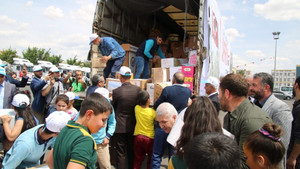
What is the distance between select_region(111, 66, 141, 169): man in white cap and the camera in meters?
3.81

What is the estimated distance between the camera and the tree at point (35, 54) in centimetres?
4319

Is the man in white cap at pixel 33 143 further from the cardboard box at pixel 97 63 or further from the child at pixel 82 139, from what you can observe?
the cardboard box at pixel 97 63

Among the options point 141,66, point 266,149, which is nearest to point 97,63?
point 141,66

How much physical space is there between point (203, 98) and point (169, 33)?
8.16m

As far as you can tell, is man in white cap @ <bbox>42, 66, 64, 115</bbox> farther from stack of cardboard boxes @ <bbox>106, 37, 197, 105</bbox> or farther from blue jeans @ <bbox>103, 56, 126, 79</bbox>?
blue jeans @ <bbox>103, 56, 126, 79</bbox>

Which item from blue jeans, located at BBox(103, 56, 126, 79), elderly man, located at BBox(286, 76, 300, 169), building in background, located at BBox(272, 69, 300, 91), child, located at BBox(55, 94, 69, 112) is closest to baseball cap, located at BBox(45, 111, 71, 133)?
child, located at BBox(55, 94, 69, 112)

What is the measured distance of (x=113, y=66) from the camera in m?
5.27

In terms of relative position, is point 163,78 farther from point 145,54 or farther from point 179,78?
point 179,78

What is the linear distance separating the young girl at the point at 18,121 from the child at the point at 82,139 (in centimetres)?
139

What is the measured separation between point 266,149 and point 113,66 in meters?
4.29

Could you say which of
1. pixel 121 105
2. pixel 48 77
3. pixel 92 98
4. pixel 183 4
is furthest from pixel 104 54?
pixel 92 98

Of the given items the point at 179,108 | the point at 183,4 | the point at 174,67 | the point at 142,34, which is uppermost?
the point at 183,4

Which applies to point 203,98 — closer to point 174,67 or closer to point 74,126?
point 74,126

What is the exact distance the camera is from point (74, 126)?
149cm
